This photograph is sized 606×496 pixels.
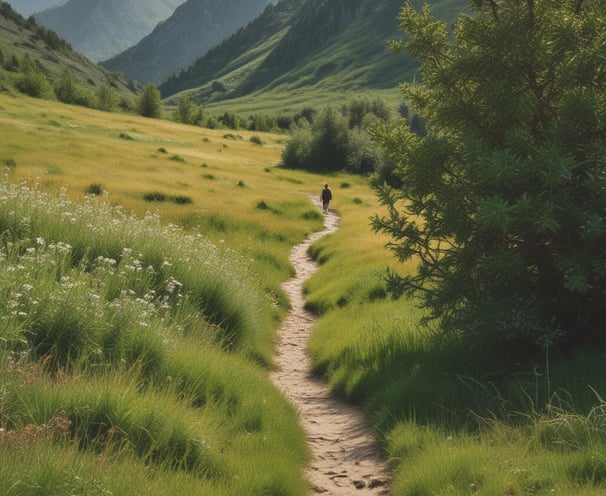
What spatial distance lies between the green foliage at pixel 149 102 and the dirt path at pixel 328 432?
129 metres

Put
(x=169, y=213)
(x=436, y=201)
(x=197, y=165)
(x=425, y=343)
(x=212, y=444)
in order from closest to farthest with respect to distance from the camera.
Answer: (x=212, y=444)
(x=436, y=201)
(x=425, y=343)
(x=169, y=213)
(x=197, y=165)

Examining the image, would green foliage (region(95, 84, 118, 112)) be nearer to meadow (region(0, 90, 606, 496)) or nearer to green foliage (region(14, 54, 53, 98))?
green foliage (region(14, 54, 53, 98))

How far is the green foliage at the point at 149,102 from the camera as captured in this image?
135000 mm

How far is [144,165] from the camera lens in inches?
1816

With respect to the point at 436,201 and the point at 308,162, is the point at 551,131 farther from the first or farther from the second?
the point at 308,162

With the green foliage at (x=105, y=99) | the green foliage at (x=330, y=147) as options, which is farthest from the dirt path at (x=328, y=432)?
the green foliage at (x=105, y=99)

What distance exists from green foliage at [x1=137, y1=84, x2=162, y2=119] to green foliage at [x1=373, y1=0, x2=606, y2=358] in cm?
13212

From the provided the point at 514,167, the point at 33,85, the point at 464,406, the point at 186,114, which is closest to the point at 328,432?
the point at 464,406

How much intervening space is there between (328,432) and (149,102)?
135 metres

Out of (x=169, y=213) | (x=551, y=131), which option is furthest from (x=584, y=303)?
(x=169, y=213)

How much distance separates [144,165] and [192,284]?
3555 centimetres

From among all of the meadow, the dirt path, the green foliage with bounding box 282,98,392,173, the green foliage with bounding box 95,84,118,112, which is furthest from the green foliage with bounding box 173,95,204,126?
the dirt path

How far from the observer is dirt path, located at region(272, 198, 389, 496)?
7.74 meters

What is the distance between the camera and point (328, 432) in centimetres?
952
